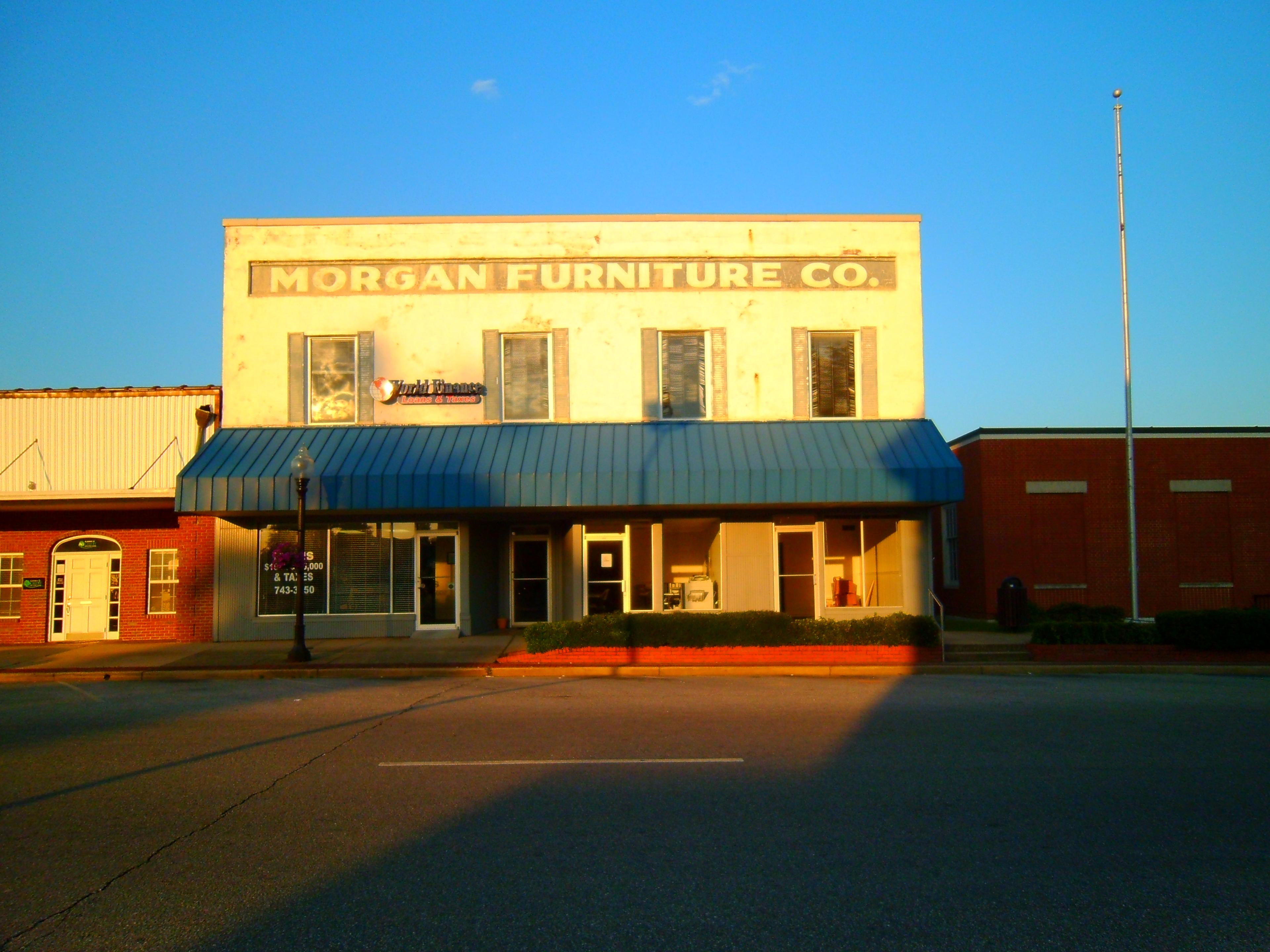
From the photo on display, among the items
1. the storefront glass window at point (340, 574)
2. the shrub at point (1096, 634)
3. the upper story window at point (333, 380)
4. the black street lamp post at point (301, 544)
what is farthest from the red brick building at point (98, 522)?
the shrub at point (1096, 634)

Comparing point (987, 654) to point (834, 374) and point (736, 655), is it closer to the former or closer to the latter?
point (736, 655)

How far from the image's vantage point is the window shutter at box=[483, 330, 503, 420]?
Answer: 21.3 m

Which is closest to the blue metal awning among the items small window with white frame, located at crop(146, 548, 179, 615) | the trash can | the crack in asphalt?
small window with white frame, located at crop(146, 548, 179, 615)

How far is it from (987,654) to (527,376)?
1075 centimetres

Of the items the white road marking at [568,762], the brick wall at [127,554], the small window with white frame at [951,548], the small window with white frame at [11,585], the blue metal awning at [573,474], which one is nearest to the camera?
the white road marking at [568,762]

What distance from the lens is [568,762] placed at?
29.5 feet

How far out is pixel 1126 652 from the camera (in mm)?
18531

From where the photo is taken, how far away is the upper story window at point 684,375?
2150 cm

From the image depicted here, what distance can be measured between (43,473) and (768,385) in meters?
15.9

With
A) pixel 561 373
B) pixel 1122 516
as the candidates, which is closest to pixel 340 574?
pixel 561 373

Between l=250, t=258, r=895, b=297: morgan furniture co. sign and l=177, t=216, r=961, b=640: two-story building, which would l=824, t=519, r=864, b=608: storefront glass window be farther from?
l=250, t=258, r=895, b=297: morgan furniture co. sign

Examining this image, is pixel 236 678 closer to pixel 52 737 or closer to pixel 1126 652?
pixel 52 737

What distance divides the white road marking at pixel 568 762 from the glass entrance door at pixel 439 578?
495 inches

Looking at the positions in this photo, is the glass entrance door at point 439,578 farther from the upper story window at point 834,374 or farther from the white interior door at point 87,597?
the upper story window at point 834,374
